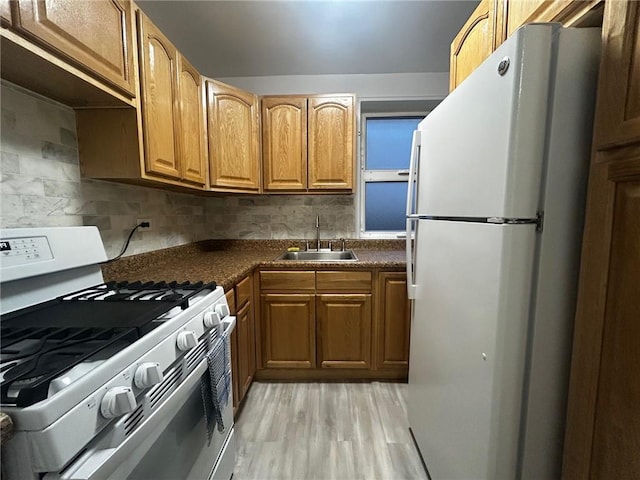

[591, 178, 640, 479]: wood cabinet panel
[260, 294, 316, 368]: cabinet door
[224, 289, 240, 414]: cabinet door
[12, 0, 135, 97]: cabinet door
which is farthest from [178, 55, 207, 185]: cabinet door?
[591, 178, 640, 479]: wood cabinet panel

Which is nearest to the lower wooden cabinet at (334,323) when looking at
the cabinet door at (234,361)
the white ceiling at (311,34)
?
the cabinet door at (234,361)

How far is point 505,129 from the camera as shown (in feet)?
2.56

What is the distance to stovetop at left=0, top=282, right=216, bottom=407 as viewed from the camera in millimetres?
536

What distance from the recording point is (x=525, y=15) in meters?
1.01

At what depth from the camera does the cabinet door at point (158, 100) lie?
1.35 meters

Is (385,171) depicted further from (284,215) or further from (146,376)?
(146,376)

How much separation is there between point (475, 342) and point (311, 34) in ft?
6.70

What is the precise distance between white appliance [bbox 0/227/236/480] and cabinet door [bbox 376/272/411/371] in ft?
3.86

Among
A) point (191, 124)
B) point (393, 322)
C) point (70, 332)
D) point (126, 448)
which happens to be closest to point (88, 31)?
point (191, 124)

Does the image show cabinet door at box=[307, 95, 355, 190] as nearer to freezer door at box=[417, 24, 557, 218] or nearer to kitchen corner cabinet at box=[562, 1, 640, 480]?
freezer door at box=[417, 24, 557, 218]

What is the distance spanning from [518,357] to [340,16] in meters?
1.96

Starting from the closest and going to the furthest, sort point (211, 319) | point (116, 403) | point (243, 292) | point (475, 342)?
Result: point (116, 403) < point (475, 342) < point (211, 319) < point (243, 292)

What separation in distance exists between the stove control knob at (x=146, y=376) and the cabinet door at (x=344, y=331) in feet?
4.80

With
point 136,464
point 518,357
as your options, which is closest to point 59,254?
point 136,464
